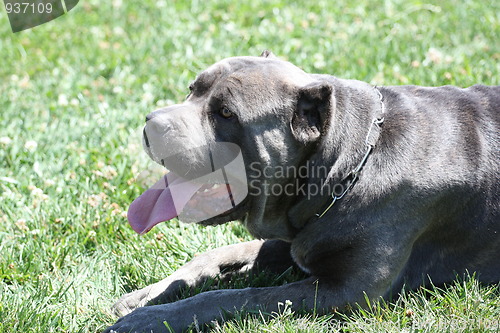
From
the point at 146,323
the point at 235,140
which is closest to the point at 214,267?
the point at 146,323

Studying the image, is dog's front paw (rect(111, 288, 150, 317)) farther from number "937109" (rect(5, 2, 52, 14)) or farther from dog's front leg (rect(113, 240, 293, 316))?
number "937109" (rect(5, 2, 52, 14))

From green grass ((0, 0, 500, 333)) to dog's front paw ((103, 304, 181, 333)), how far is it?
0.23m

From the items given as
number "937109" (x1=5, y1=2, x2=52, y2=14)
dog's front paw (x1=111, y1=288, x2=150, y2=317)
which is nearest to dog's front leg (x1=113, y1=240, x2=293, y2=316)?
dog's front paw (x1=111, y1=288, x2=150, y2=317)

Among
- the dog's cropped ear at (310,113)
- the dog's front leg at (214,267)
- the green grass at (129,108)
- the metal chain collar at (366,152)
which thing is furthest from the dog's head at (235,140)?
the green grass at (129,108)

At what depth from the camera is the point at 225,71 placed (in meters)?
3.57

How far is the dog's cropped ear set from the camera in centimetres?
337

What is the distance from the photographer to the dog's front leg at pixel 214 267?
3676mm

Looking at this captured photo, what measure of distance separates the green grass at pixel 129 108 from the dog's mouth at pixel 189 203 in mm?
473

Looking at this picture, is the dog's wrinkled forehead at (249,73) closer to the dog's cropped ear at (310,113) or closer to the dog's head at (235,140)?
the dog's head at (235,140)

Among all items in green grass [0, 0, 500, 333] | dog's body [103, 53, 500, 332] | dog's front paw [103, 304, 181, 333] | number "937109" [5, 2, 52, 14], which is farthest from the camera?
number "937109" [5, 2, 52, 14]

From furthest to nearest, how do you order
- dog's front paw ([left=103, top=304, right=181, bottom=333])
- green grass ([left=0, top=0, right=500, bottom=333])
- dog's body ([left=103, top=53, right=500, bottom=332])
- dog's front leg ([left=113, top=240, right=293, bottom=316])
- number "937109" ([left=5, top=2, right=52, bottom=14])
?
number "937109" ([left=5, top=2, right=52, bottom=14]) < dog's front leg ([left=113, top=240, right=293, bottom=316]) < green grass ([left=0, top=0, right=500, bottom=333]) < dog's body ([left=103, top=53, right=500, bottom=332]) < dog's front paw ([left=103, top=304, right=181, bottom=333])

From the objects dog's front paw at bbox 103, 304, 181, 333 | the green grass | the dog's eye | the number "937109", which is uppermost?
the number "937109"

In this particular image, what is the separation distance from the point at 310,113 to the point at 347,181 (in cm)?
39

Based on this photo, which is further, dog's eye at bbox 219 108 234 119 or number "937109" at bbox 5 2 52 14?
number "937109" at bbox 5 2 52 14
